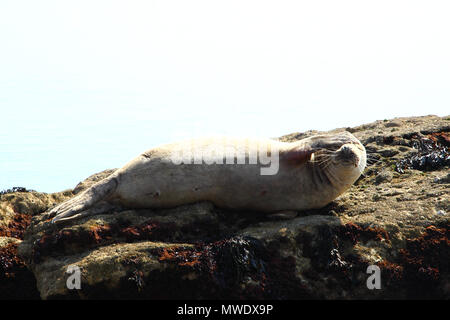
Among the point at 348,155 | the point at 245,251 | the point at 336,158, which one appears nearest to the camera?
the point at 245,251

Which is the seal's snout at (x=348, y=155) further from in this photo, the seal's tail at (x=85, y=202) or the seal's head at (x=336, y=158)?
the seal's tail at (x=85, y=202)

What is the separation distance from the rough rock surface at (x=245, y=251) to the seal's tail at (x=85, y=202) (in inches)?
7.7

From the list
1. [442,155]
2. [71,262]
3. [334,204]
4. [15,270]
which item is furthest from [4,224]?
[442,155]

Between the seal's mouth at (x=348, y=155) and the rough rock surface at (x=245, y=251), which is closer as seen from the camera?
the rough rock surface at (x=245, y=251)

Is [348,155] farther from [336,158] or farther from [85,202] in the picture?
[85,202]

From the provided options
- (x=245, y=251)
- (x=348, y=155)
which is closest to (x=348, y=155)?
(x=348, y=155)

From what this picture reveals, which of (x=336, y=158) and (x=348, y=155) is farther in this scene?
(x=336, y=158)

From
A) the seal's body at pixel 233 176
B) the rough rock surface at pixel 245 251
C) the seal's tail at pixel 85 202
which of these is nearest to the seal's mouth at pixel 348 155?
the seal's body at pixel 233 176

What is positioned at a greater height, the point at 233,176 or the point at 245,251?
the point at 233,176

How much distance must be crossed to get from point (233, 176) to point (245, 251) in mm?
1371

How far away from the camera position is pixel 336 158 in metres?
7.49

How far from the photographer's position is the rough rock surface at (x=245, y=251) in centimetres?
621

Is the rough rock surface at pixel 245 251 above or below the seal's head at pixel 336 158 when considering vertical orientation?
below
